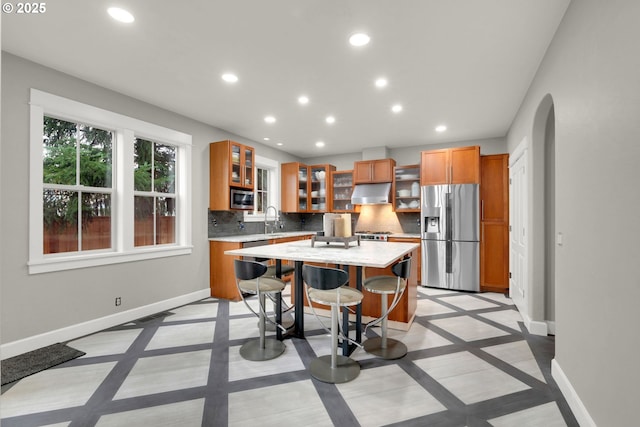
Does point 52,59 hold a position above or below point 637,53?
above

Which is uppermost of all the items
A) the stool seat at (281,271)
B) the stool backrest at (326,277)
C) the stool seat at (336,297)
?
the stool backrest at (326,277)

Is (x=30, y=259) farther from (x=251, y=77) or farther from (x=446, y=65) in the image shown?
(x=446, y=65)

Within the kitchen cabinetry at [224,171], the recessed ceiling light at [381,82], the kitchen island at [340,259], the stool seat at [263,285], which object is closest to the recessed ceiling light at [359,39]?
the recessed ceiling light at [381,82]

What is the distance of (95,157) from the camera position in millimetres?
3469

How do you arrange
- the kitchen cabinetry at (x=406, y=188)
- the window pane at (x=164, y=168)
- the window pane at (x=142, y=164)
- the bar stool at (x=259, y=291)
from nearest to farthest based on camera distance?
the bar stool at (x=259, y=291), the window pane at (x=142, y=164), the window pane at (x=164, y=168), the kitchen cabinetry at (x=406, y=188)

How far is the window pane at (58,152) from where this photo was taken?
3072 millimetres

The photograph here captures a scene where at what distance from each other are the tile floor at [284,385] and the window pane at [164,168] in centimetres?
188

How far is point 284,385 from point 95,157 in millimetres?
3207

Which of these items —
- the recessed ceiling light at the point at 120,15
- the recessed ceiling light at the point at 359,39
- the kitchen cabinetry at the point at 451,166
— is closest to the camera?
the recessed ceiling light at the point at 120,15

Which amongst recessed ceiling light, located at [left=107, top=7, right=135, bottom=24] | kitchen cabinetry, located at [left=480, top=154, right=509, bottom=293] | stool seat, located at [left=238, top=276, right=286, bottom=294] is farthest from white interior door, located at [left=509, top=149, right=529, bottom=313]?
recessed ceiling light, located at [left=107, top=7, right=135, bottom=24]

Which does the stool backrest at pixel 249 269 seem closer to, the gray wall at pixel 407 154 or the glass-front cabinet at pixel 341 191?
the glass-front cabinet at pixel 341 191

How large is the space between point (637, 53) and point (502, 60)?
168cm

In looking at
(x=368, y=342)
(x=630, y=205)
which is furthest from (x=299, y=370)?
(x=630, y=205)

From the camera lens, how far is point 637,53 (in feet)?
4.49
